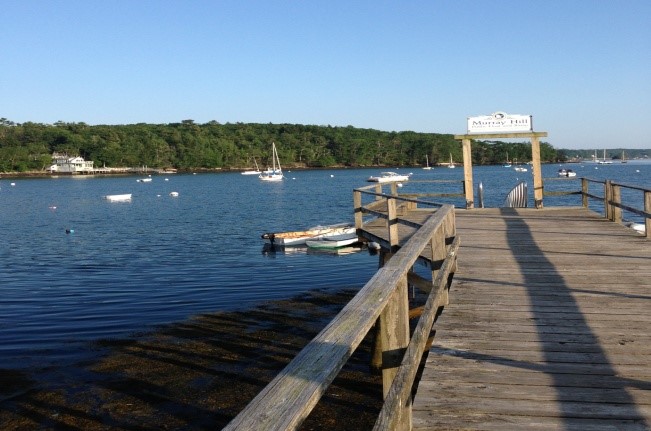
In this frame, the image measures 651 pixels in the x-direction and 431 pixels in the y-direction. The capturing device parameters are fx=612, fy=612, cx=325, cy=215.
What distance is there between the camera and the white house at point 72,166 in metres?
167

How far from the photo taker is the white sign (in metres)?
17.0

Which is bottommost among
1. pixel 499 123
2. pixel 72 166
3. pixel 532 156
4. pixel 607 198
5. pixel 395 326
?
pixel 395 326

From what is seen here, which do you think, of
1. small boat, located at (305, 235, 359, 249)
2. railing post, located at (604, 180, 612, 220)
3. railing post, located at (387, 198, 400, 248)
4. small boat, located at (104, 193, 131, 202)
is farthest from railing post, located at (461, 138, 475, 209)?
small boat, located at (104, 193, 131, 202)

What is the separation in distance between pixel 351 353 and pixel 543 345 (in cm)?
323

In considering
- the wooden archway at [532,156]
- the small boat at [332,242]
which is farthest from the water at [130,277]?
the wooden archway at [532,156]

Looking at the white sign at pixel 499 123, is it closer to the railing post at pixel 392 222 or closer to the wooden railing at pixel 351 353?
the railing post at pixel 392 222

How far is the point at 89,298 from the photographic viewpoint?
1549 cm

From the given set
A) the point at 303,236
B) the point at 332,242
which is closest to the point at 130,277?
the point at 332,242

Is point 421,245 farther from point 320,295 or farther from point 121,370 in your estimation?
point 320,295

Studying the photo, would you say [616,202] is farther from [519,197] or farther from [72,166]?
[72,166]

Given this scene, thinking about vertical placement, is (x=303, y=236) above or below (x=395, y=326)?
below

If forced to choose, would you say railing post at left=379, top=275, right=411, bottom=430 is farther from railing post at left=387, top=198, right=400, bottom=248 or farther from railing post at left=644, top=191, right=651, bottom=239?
railing post at left=644, top=191, right=651, bottom=239

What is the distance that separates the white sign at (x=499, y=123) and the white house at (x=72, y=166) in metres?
166

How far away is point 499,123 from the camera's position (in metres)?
17.0
